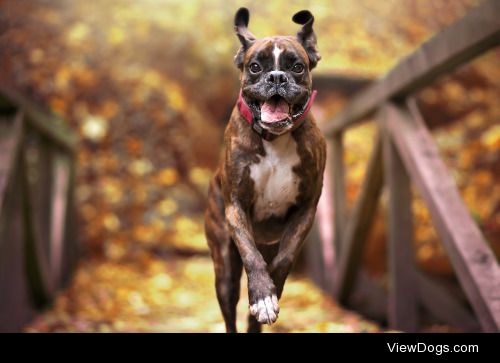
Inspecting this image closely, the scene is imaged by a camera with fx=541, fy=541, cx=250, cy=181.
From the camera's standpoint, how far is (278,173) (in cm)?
235

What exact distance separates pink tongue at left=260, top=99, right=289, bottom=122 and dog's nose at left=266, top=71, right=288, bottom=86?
0.25 ft

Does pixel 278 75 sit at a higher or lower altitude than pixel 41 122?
higher

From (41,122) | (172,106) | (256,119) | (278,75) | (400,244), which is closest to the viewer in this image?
(278,75)

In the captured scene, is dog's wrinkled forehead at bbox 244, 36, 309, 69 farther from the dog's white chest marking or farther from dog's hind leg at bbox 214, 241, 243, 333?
dog's hind leg at bbox 214, 241, 243, 333

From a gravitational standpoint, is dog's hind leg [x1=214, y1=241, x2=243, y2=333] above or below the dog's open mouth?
below

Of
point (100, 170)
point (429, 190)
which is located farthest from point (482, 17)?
point (100, 170)

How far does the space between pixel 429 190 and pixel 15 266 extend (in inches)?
141

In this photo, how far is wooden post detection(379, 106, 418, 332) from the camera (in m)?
4.36

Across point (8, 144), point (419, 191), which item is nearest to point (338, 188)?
point (419, 191)

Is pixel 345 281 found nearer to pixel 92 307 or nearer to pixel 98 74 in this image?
→ pixel 92 307

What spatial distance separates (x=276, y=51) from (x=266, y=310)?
3.09 ft

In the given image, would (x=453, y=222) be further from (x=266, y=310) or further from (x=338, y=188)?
(x=338, y=188)
